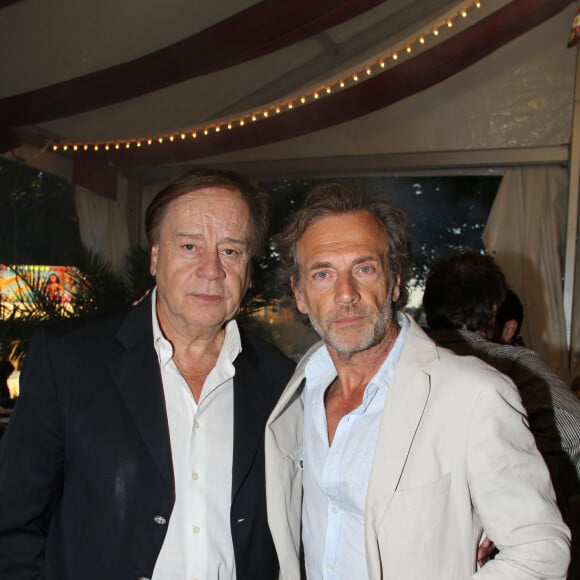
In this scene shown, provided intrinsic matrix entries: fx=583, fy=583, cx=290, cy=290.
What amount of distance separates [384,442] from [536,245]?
451 cm

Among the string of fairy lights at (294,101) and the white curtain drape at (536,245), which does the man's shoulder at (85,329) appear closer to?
the string of fairy lights at (294,101)

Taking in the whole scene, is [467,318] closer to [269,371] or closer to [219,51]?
[269,371]

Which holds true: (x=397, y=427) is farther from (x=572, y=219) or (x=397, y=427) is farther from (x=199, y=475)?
(x=572, y=219)

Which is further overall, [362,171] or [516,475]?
[362,171]

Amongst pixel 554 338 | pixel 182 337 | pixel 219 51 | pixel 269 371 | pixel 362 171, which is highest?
pixel 219 51

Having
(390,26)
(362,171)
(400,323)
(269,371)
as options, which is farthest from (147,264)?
(400,323)

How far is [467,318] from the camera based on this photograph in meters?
2.40

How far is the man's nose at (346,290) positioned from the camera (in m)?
1.58

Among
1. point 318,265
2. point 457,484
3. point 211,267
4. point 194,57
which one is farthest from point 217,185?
point 194,57

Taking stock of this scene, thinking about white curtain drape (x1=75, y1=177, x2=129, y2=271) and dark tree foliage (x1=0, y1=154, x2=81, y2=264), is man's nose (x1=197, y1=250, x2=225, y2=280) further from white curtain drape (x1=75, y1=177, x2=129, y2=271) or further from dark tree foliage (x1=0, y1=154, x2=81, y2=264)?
white curtain drape (x1=75, y1=177, x2=129, y2=271)

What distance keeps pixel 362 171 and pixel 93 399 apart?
4.51 m

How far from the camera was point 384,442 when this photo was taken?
51.7 inches

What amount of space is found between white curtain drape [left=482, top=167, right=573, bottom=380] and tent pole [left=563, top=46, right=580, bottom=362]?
5 centimetres

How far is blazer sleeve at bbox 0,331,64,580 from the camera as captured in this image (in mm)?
1472
